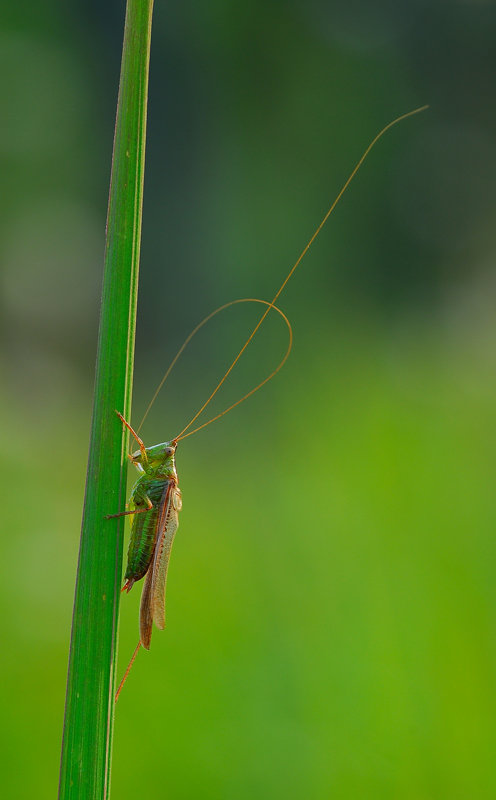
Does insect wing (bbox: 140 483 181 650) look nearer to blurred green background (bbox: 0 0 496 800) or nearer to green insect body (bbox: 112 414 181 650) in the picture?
green insect body (bbox: 112 414 181 650)

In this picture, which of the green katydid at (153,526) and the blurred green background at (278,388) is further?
the blurred green background at (278,388)

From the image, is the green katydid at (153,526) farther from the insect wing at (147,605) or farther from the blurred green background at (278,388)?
the blurred green background at (278,388)

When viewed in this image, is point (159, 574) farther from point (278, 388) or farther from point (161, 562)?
point (278, 388)

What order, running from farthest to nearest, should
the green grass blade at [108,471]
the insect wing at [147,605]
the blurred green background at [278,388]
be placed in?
the blurred green background at [278,388] → the insect wing at [147,605] → the green grass blade at [108,471]

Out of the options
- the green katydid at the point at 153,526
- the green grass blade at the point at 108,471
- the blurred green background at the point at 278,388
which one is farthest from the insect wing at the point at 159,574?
the blurred green background at the point at 278,388

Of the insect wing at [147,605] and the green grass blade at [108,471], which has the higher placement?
the green grass blade at [108,471]

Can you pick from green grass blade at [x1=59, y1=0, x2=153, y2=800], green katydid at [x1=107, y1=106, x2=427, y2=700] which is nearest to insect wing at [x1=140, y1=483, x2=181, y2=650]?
green katydid at [x1=107, y1=106, x2=427, y2=700]

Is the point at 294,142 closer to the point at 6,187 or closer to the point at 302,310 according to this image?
the point at 302,310
